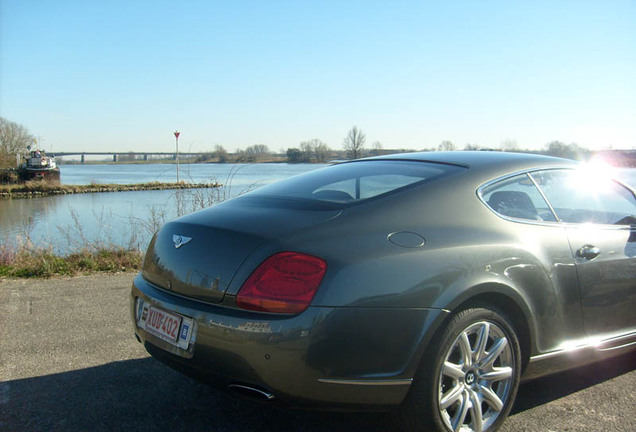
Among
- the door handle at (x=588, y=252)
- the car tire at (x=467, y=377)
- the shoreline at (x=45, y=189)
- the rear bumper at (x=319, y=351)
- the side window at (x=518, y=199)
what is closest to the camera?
the rear bumper at (x=319, y=351)

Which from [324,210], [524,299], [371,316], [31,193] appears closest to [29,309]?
[324,210]

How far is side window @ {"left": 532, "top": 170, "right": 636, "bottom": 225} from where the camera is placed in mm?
3057

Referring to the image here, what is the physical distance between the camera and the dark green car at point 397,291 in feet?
6.79

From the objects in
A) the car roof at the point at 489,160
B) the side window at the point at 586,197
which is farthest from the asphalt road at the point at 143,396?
the car roof at the point at 489,160

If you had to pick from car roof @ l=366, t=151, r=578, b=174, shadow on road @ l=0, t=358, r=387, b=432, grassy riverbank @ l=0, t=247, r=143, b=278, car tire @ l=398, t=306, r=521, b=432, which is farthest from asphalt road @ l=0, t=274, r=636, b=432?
grassy riverbank @ l=0, t=247, r=143, b=278

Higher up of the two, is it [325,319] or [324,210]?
[324,210]

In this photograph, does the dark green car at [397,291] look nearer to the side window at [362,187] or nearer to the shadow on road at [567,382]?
the side window at [362,187]

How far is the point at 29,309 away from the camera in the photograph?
4602mm

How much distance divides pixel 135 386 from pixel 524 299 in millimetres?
2285

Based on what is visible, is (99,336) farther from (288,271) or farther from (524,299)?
(524,299)

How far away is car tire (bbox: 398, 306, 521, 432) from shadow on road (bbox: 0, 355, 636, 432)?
1.25 ft

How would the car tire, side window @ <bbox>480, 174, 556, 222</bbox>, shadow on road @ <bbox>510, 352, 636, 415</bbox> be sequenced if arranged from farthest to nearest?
shadow on road @ <bbox>510, 352, 636, 415</bbox>, side window @ <bbox>480, 174, 556, 222</bbox>, the car tire

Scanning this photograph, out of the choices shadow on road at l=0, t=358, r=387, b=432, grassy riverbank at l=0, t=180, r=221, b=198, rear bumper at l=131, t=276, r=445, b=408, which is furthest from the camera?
grassy riverbank at l=0, t=180, r=221, b=198

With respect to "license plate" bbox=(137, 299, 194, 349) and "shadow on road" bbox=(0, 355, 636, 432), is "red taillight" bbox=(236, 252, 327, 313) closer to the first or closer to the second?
"license plate" bbox=(137, 299, 194, 349)
